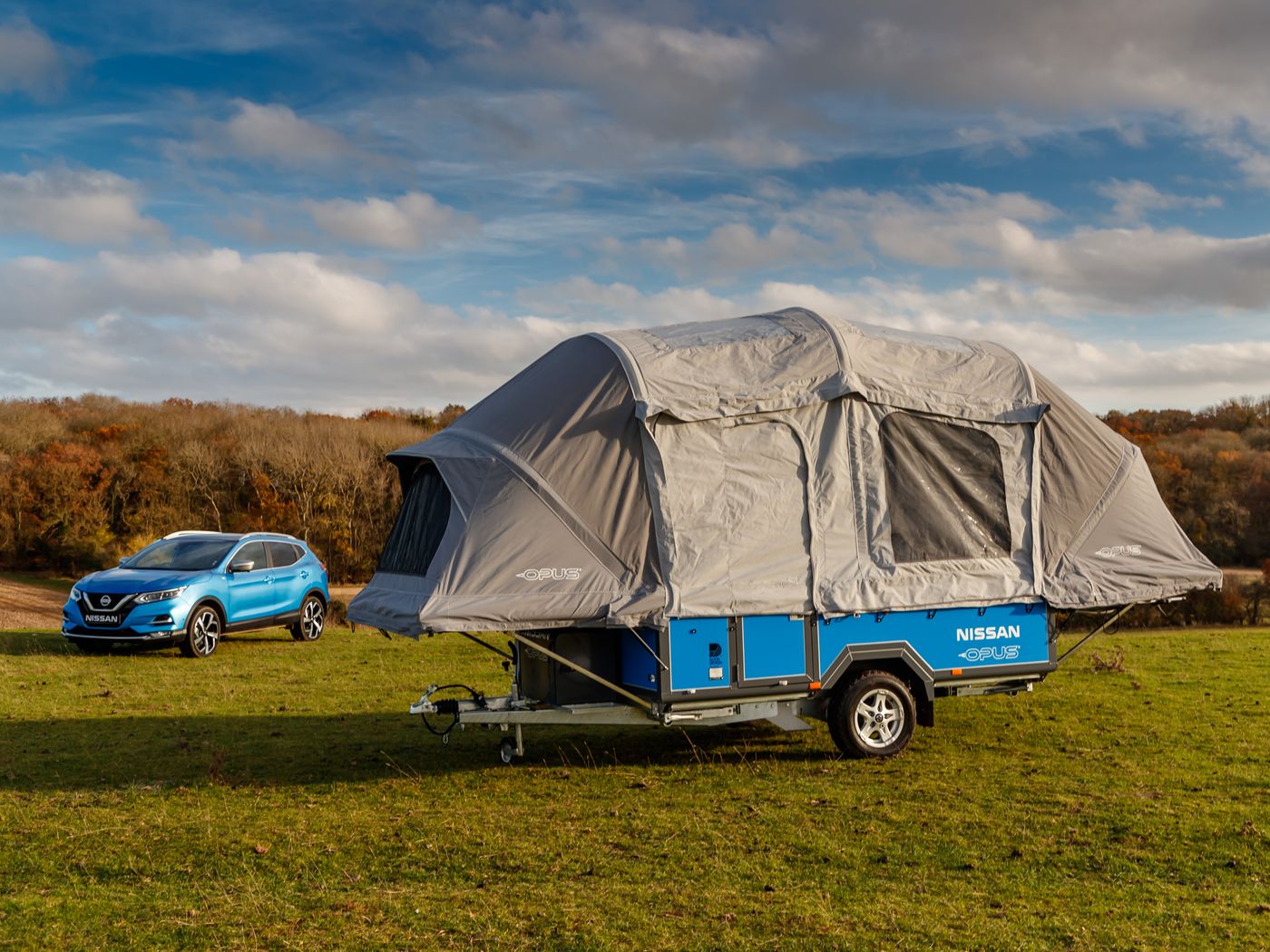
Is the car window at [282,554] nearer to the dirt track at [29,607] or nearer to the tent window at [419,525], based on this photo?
the dirt track at [29,607]

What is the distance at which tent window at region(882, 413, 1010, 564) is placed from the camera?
977cm

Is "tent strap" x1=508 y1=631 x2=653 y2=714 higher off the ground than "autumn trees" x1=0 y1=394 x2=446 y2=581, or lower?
lower

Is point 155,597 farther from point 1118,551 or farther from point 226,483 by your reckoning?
point 226,483

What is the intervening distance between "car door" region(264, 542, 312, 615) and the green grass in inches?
248

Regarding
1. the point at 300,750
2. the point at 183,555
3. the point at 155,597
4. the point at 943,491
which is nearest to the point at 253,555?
the point at 183,555

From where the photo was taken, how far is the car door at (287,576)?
19.5 m

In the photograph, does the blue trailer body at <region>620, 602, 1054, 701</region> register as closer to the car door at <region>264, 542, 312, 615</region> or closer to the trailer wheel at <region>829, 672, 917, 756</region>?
the trailer wheel at <region>829, 672, 917, 756</region>

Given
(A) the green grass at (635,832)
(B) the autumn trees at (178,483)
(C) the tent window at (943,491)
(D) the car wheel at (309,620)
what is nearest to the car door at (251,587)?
(D) the car wheel at (309,620)

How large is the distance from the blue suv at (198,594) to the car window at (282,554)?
2 cm

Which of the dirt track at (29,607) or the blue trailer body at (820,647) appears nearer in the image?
the blue trailer body at (820,647)

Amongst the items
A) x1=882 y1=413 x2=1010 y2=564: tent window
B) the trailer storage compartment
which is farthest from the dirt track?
x1=882 y1=413 x2=1010 y2=564: tent window

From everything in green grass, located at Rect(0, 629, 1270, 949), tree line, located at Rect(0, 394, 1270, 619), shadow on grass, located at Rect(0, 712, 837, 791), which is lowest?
green grass, located at Rect(0, 629, 1270, 949)

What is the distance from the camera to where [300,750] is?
10.8m

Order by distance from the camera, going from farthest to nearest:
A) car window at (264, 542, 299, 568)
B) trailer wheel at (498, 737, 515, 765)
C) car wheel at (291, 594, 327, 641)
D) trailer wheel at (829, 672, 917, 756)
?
car wheel at (291, 594, 327, 641), car window at (264, 542, 299, 568), trailer wheel at (498, 737, 515, 765), trailer wheel at (829, 672, 917, 756)
